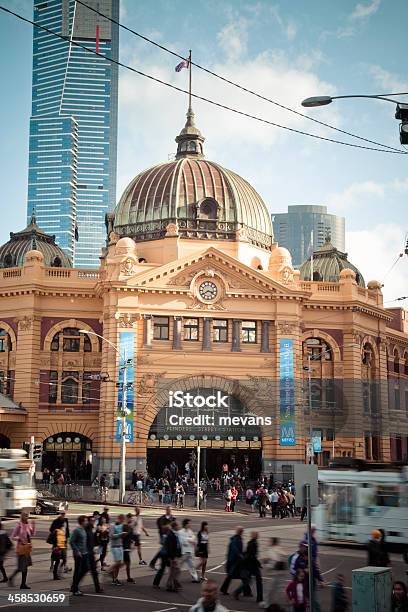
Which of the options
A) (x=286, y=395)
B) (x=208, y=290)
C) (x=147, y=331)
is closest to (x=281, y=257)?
(x=208, y=290)

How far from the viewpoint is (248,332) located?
2510 inches

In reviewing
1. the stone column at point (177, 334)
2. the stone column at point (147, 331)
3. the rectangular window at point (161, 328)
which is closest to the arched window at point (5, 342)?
the stone column at point (147, 331)

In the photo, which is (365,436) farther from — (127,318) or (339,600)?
(339,600)

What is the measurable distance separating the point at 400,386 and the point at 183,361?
76.9ft

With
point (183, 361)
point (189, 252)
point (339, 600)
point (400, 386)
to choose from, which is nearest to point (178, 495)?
point (183, 361)

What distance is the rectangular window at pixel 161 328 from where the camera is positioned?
6238 cm

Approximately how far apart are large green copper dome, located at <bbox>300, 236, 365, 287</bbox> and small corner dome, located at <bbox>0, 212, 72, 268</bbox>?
896 inches

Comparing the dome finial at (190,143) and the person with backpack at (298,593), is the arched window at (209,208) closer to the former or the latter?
the dome finial at (190,143)

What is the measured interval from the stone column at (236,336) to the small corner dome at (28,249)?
18418 millimetres

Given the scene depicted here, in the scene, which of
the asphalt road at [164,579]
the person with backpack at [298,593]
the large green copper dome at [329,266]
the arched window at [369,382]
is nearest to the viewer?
the person with backpack at [298,593]

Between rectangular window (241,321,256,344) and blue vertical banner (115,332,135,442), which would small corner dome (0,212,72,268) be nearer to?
blue vertical banner (115,332,135,442)

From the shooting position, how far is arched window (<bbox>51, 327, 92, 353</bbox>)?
64688mm

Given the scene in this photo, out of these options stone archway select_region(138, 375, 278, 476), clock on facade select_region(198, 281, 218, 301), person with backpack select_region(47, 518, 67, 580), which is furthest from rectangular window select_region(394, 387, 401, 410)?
person with backpack select_region(47, 518, 67, 580)

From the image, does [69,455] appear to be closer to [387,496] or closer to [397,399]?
[397,399]
